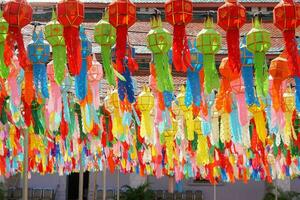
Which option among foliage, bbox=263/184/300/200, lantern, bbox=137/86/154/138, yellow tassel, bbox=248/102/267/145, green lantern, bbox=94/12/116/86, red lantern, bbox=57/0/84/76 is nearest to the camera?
red lantern, bbox=57/0/84/76

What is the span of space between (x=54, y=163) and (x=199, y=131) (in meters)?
6.39

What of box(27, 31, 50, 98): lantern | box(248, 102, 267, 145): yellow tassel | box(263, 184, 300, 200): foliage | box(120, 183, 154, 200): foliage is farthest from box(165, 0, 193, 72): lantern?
box(120, 183, 154, 200): foliage

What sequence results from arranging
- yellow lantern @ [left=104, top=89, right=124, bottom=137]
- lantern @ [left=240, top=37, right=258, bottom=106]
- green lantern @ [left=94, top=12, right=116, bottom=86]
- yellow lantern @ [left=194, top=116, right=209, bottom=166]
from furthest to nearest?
yellow lantern @ [left=194, top=116, right=209, bottom=166] < yellow lantern @ [left=104, top=89, right=124, bottom=137] < lantern @ [left=240, top=37, right=258, bottom=106] < green lantern @ [left=94, top=12, right=116, bottom=86]

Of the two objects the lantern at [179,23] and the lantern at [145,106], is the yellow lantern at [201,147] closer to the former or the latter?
the lantern at [145,106]

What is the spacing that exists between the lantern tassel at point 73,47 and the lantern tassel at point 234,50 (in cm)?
115

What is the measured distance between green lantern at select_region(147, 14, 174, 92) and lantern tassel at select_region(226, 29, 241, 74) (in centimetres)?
49

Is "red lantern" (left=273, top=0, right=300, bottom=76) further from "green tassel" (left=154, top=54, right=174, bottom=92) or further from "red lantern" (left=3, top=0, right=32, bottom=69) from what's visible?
"red lantern" (left=3, top=0, right=32, bottom=69)

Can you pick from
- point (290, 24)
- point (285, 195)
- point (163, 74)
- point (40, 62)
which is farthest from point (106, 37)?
point (285, 195)

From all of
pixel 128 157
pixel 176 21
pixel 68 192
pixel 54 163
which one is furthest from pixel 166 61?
pixel 68 192

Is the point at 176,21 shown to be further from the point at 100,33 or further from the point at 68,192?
the point at 68,192

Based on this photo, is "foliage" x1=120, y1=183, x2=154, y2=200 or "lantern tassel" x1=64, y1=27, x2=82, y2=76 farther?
"foliage" x1=120, y1=183, x2=154, y2=200

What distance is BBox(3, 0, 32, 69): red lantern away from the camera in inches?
182

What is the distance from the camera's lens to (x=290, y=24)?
4633mm

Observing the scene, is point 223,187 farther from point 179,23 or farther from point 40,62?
point 179,23
